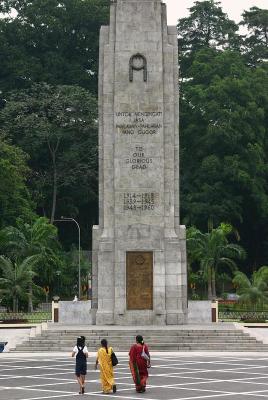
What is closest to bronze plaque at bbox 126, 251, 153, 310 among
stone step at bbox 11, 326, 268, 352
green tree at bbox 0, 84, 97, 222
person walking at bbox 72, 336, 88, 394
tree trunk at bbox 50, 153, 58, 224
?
stone step at bbox 11, 326, 268, 352

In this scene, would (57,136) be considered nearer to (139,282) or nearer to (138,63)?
(138,63)

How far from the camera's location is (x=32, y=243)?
71.0m

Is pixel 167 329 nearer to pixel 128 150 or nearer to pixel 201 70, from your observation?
pixel 128 150

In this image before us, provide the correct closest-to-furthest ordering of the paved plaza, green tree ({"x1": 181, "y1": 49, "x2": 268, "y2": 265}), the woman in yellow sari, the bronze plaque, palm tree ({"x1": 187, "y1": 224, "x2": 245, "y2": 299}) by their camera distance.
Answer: the paved plaza
the woman in yellow sari
the bronze plaque
palm tree ({"x1": 187, "y1": 224, "x2": 245, "y2": 299})
green tree ({"x1": 181, "y1": 49, "x2": 268, "y2": 265})

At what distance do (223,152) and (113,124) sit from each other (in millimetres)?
38736

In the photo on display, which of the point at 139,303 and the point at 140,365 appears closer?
the point at 140,365

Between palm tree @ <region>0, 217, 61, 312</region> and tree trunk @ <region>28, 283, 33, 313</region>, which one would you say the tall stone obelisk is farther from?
palm tree @ <region>0, 217, 61, 312</region>

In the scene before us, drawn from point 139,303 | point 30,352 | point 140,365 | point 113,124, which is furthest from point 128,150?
point 140,365

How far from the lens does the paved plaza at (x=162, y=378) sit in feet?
76.9

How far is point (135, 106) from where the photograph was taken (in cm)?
4272

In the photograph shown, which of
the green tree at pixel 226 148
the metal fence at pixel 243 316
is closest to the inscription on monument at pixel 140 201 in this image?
the metal fence at pixel 243 316

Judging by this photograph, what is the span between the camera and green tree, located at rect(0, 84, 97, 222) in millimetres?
83875

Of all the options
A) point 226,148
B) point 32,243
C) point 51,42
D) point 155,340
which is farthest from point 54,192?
point 155,340

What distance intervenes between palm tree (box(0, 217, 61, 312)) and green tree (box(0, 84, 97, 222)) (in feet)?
35.3
